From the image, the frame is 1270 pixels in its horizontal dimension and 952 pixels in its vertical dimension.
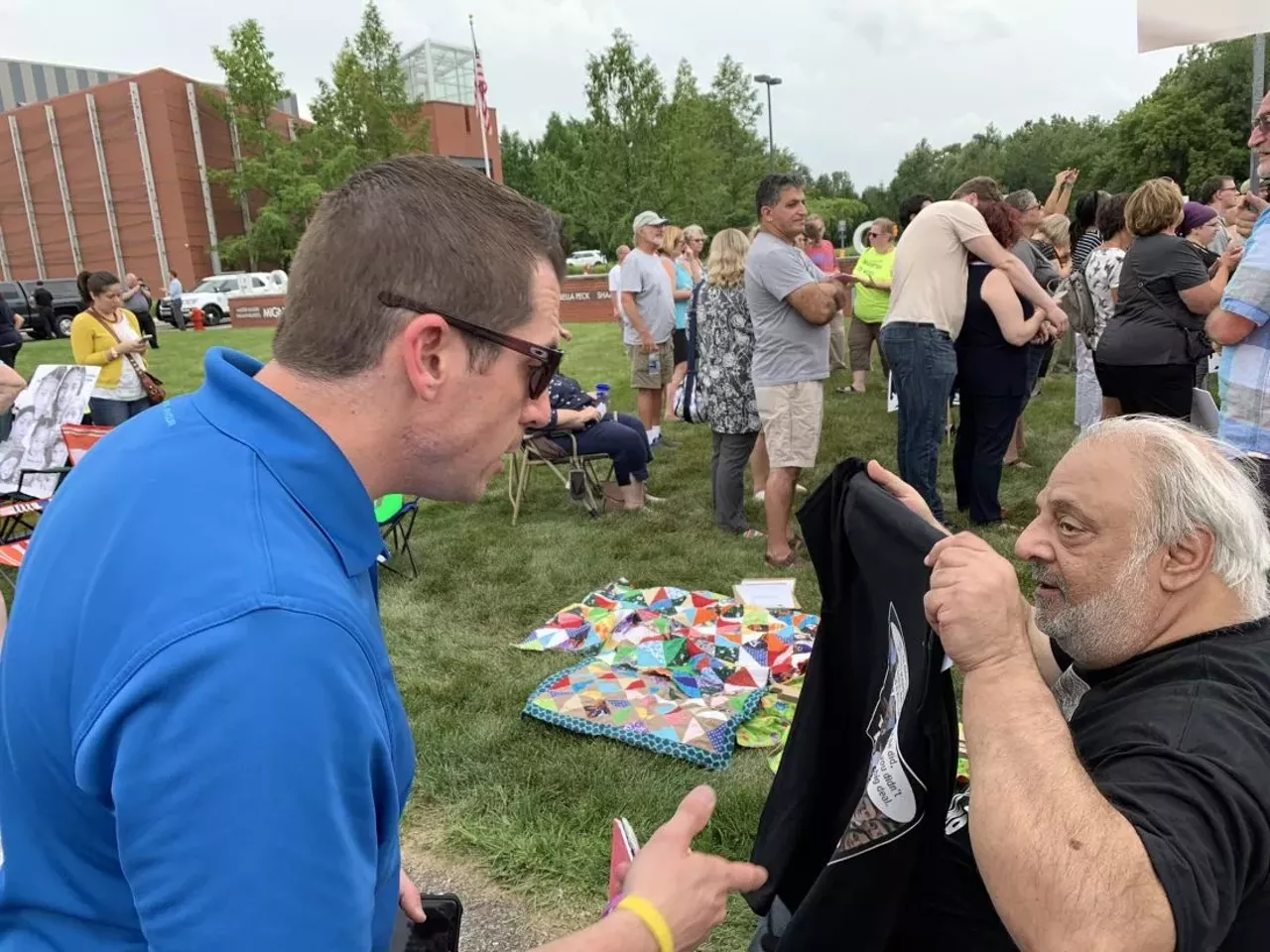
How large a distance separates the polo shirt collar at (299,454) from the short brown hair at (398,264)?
85 mm

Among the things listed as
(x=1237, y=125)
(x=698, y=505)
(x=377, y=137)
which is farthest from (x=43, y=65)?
(x=698, y=505)

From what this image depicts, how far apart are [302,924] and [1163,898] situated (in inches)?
42.9

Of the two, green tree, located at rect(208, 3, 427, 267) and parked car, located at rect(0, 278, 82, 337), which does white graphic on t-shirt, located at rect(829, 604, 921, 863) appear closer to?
parked car, located at rect(0, 278, 82, 337)

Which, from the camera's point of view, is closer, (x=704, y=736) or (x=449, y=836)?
(x=449, y=836)

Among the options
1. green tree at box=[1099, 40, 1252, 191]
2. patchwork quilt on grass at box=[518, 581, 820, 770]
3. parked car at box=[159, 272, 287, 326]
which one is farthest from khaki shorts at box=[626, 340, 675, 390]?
green tree at box=[1099, 40, 1252, 191]

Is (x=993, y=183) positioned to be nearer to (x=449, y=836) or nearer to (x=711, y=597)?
(x=711, y=597)

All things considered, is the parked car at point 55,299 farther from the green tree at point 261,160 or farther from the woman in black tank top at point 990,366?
the woman in black tank top at point 990,366

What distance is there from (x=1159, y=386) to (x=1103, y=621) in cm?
414

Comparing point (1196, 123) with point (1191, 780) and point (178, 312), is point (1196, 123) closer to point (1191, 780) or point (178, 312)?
point (178, 312)

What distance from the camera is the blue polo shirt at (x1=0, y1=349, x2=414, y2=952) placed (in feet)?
2.40

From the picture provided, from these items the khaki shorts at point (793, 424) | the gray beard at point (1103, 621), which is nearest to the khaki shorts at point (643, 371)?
the khaki shorts at point (793, 424)

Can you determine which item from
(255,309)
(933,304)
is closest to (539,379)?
(933,304)

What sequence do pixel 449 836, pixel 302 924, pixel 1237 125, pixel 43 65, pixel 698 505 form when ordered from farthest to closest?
pixel 43 65 < pixel 1237 125 < pixel 698 505 < pixel 449 836 < pixel 302 924

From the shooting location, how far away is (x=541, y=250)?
119 cm
